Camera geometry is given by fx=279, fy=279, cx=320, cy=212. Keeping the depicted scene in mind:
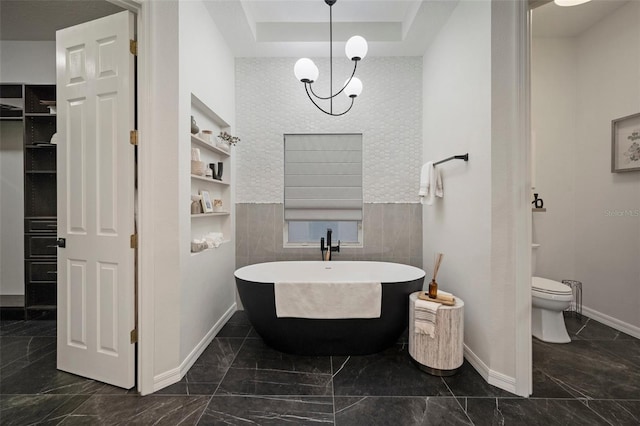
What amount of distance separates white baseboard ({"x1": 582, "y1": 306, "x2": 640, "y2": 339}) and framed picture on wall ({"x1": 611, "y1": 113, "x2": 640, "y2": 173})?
1393 millimetres

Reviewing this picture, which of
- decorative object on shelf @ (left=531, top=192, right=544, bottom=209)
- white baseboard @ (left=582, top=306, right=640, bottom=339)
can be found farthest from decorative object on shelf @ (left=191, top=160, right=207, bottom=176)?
white baseboard @ (left=582, top=306, right=640, bottom=339)

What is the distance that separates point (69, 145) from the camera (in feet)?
6.25

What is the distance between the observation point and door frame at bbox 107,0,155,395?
175cm

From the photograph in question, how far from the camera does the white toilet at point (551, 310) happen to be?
91.5 inches

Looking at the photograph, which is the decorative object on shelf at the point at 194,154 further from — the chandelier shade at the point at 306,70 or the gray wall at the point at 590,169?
the gray wall at the point at 590,169

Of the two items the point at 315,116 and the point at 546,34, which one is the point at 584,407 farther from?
the point at 546,34

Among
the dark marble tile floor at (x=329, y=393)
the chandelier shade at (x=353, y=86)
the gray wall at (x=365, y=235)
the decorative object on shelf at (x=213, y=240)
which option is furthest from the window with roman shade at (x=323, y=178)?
the dark marble tile floor at (x=329, y=393)

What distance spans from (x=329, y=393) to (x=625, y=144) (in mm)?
3356

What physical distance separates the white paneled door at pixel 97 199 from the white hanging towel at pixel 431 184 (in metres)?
2.37

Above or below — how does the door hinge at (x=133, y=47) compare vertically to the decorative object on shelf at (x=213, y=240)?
above

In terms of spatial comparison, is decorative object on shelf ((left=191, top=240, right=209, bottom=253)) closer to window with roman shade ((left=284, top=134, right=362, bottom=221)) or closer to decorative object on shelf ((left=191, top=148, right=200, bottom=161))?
decorative object on shelf ((left=191, top=148, right=200, bottom=161))

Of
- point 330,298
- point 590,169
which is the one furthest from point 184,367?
point 590,169

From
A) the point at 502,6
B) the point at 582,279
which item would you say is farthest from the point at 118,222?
the point at 582,279

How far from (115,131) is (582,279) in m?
4.39
